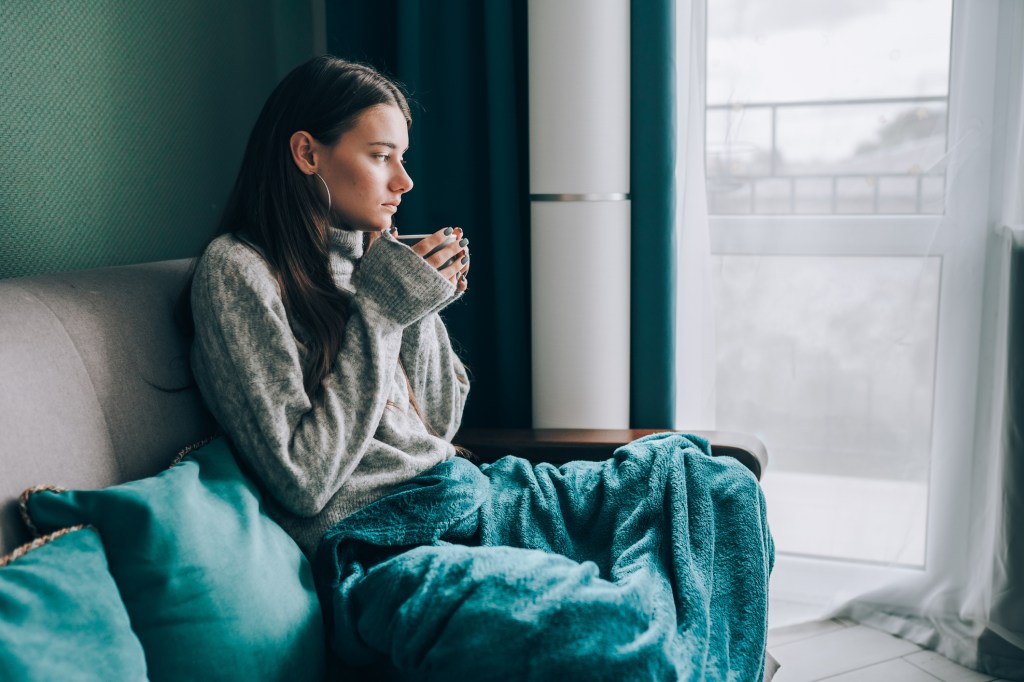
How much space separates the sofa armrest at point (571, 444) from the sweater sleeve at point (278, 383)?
39 centimetres

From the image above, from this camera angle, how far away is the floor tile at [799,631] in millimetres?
1893

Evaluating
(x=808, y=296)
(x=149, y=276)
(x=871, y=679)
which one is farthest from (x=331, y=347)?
(x=871, y=679)

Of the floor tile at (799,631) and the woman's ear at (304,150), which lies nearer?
the woman's ear at (304,150)

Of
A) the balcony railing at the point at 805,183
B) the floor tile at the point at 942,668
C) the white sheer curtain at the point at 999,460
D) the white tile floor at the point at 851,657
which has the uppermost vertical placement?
the balcony railing at the point at 805,183

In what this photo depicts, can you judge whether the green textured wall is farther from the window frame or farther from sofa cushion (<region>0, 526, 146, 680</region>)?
the window frame

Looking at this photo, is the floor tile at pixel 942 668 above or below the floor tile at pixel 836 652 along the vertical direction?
below

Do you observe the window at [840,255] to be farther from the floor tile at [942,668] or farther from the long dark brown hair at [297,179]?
the long dark brown hair at [297,179]

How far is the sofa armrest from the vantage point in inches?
57.8

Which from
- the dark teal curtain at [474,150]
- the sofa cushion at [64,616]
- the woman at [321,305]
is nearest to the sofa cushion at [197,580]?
the sofa cushion at [64,616]

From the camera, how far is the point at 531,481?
1.32 metres

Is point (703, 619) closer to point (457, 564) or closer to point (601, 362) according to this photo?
point (457, 564)

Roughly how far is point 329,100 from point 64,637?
2.79 ft

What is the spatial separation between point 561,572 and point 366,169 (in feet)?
2.29

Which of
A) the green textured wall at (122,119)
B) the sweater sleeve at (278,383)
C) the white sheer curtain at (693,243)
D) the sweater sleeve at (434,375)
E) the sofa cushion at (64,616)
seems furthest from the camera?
the white sheer curtain at (693,243)
